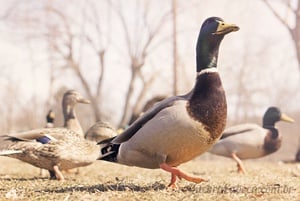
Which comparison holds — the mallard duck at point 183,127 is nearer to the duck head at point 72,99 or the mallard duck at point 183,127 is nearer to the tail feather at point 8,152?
the tail feather at point 8,152

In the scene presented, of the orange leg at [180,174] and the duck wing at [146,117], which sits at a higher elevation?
the duck wing at [146,117]

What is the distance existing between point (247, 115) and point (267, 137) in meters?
28.1

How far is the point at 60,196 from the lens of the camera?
404cm

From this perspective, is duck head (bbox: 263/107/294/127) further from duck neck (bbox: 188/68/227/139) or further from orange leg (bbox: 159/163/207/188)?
orange leg (bbox: 159/163/207/188)

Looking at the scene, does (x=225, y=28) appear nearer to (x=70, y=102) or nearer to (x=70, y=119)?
(x=70, y=119)

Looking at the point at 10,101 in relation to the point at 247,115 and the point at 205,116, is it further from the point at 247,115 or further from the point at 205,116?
the point at 205,116

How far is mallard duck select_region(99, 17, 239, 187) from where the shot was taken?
4.13m

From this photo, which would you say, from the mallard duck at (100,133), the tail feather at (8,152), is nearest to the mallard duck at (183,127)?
the tail feather at (8,152)

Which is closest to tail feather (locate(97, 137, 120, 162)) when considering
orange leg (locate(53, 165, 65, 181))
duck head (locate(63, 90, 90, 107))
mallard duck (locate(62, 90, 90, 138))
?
orange leg (locate(53, 165, 65, 181))

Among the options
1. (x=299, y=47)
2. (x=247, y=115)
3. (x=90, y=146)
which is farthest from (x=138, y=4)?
(x=90, y=146)

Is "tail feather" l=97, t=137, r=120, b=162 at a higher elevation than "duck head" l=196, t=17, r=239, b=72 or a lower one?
lower

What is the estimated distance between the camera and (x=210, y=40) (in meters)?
4.64

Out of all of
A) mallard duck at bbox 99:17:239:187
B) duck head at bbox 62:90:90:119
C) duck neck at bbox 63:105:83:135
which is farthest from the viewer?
duck head at bbox 62:90:90:119

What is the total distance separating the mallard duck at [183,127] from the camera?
4.13 m
